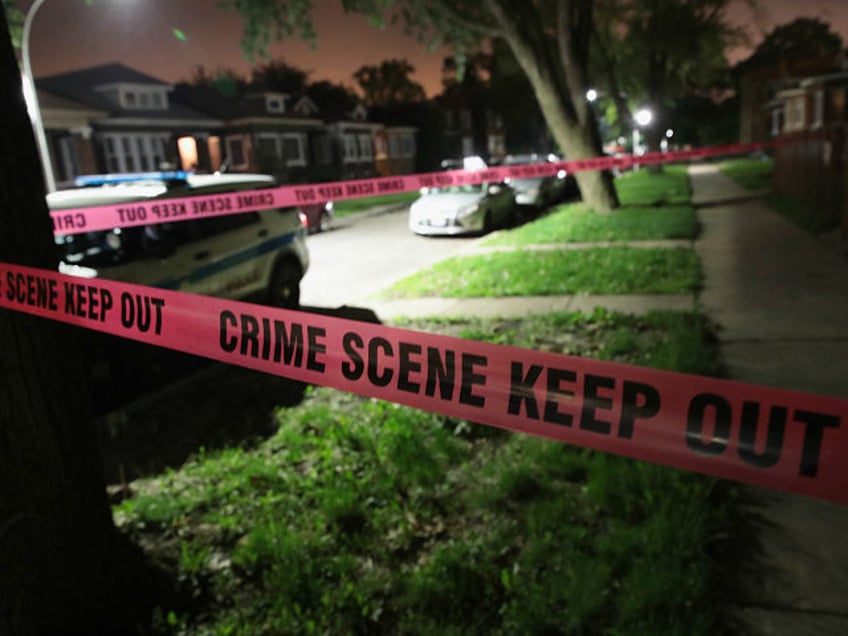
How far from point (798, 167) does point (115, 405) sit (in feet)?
49.7

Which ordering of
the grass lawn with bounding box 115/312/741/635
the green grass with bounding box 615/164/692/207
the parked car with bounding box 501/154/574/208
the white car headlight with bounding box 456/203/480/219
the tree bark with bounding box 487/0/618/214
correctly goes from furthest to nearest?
1. the parked car with bounding box 501/154/574/208
2. the green grass with bounding box 615/164/692/207
3. the tree bark with bounding box 487/0/618/214
4. the white car headlight with bounding box 456/203/480/219
5. the grass lawn with bounding box 115/312/741/635

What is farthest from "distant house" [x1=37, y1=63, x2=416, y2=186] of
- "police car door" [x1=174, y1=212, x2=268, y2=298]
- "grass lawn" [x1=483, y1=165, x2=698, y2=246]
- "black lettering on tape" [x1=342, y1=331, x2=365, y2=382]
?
"black lettering on tape" [x1=342, y1=331, x2=365, y2=382]

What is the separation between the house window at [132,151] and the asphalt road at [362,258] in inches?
788

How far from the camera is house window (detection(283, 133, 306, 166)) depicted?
45.5 metres

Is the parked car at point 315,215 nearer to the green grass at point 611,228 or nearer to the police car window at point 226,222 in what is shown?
the green grass at point 611,228

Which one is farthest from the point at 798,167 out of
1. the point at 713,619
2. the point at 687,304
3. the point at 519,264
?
the point at 713,619

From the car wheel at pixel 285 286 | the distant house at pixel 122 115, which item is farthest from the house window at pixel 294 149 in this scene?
the car wheel at pixel 285 286

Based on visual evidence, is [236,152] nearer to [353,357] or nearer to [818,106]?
[818,106]

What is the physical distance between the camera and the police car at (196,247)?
6.12m

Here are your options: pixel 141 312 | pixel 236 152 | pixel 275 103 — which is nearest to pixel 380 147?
pixel 275 103

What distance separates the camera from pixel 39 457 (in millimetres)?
2613

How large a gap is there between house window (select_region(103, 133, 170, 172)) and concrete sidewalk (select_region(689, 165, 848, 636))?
30171mm

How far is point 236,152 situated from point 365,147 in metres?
12.2

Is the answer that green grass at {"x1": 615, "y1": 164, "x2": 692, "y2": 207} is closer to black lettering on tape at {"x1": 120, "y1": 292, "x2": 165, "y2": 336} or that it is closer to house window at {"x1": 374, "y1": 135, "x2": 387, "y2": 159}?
black lettering on tape at {"x1": 120, "y1": 292, "x2": 165, "y2": 336}
